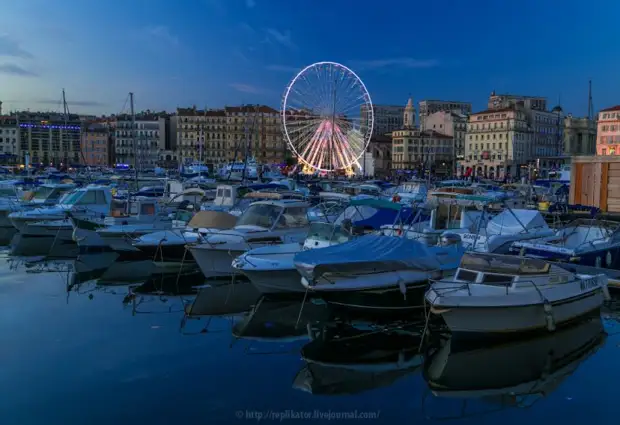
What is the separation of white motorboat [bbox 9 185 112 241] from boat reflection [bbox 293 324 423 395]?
18773 millimetres

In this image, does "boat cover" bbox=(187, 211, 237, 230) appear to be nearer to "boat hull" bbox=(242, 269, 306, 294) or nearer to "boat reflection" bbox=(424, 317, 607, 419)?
"boat hull" bbox=(242, 269, 306, 294)

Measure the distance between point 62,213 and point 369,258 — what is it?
799 inches

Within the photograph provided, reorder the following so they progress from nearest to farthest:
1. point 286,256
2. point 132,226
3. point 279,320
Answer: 1. point 279,320
2. point 286,256
3. point 132,226

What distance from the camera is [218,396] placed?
1039cm

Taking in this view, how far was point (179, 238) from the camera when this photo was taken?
866 inches

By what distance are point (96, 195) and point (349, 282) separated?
19.6m

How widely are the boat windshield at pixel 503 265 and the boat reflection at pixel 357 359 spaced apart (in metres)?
2.08

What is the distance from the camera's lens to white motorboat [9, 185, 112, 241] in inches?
1152

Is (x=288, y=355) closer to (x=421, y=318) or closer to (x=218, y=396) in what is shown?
(x=218, y=396)

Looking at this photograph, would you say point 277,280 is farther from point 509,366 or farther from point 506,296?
point 509,366

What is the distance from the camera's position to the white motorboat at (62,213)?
29.3m

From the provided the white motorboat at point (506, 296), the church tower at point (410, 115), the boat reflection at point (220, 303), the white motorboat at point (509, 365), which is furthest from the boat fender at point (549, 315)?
the church tower at point (410, 115)

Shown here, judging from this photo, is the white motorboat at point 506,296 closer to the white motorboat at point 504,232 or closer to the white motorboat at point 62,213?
the white motorboat at point 504,232

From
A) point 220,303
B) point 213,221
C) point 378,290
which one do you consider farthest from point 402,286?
point 213,221
